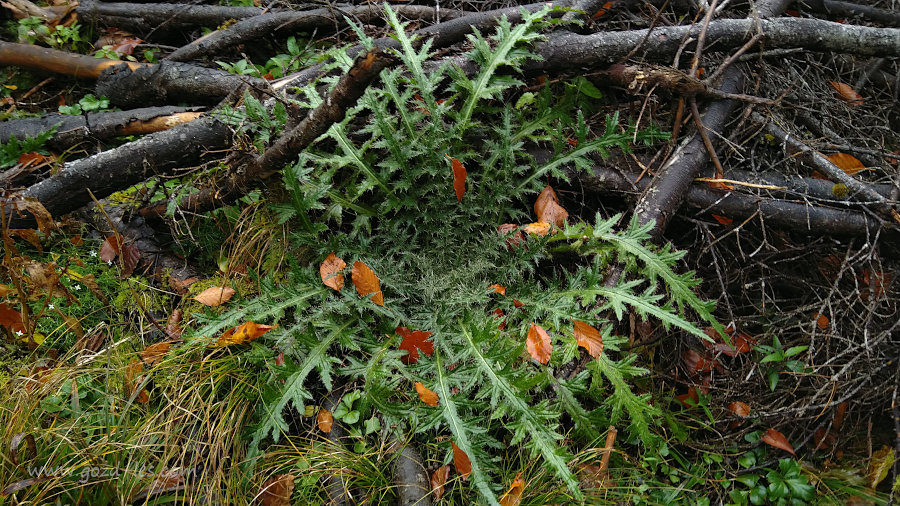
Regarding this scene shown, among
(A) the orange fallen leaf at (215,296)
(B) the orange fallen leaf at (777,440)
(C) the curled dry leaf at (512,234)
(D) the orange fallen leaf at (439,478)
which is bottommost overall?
(B) the orange fallen leaf at (777,440)

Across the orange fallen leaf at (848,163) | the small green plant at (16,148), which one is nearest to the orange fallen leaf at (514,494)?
the orange fallen leaf at (848,163)

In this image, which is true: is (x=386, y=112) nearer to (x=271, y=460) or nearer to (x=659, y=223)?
(x=659, y=223)

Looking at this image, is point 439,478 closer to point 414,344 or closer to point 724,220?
point 414,344

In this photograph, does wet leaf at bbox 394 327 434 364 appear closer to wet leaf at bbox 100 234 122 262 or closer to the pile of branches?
the pile of branches

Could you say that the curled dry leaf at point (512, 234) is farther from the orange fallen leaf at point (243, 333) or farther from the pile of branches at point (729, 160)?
the orange fallen leaf at point (243, 333)

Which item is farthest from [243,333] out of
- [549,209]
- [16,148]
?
[16,148]
